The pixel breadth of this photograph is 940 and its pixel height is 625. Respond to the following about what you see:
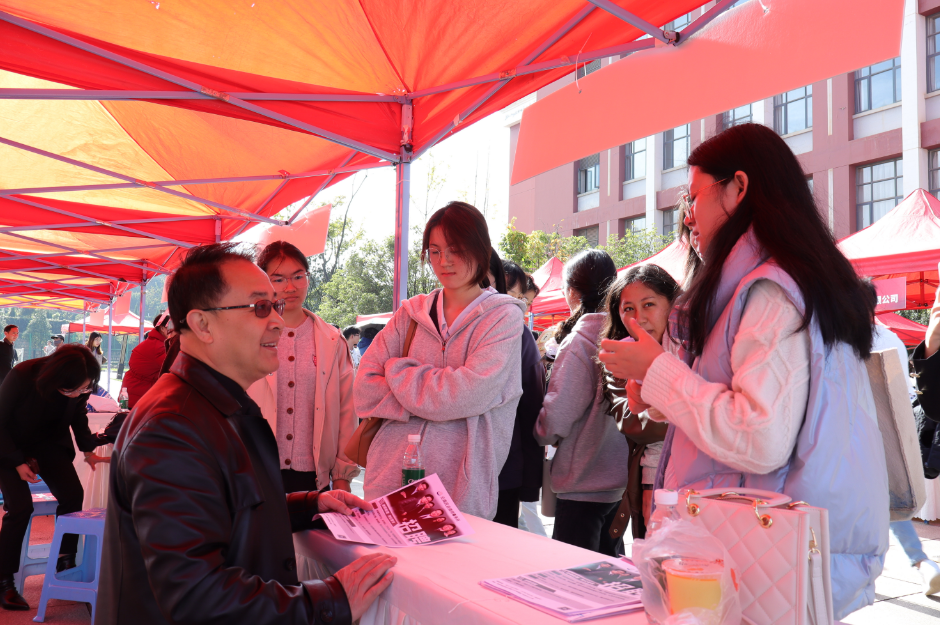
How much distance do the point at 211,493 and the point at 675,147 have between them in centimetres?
2600

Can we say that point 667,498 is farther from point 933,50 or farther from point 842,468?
point 933,50

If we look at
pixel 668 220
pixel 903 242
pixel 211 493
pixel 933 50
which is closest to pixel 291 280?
pixel 211 493

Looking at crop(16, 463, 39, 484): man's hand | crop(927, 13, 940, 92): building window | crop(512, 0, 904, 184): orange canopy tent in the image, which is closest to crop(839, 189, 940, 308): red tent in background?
crop(512, 0, 904, 184): orange canopy tent

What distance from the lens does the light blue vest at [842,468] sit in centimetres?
127

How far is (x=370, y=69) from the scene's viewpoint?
142 inches

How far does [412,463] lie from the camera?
88.4 inches

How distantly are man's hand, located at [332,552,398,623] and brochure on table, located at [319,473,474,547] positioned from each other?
0.16 m

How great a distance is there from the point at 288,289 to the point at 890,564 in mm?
4413

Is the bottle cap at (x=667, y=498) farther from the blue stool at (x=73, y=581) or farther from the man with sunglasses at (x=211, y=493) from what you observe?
the blue stool at (x=73, y=581)

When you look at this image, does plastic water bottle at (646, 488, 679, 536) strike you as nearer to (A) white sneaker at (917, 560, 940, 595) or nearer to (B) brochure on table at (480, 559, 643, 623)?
(B) brochure on table at (480, 559, 643, 623)

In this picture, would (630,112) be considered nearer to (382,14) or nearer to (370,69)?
(382,14)

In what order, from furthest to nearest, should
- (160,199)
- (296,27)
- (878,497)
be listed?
(160,199) < (296,27) < (878,497)

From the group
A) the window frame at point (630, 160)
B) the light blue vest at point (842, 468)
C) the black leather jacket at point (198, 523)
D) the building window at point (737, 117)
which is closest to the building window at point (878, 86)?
the building window at point (737, 117)

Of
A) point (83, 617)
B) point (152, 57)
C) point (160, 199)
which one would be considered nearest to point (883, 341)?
point (152, 57)
